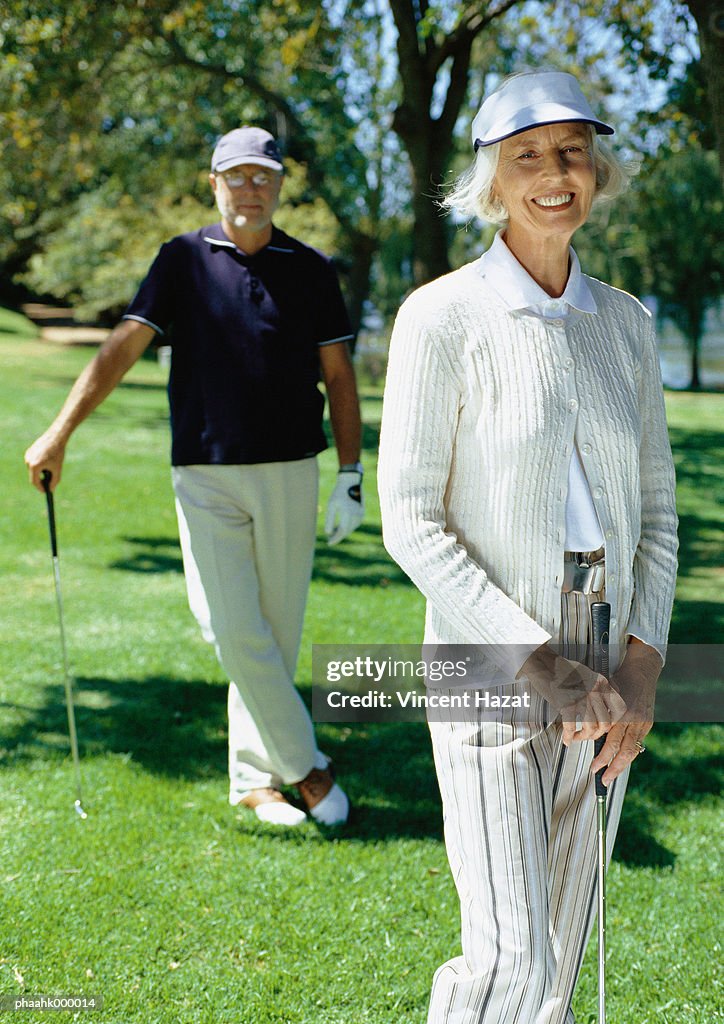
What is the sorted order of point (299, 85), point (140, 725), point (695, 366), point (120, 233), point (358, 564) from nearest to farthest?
point (140, 725) < point (358, 564) < point (299, 85) < point (120, 233) < point (695, 366)

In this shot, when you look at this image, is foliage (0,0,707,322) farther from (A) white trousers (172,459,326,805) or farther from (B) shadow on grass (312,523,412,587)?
(B) shadow on grass (312,523,412,587)

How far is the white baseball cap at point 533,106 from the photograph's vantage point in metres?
2.08

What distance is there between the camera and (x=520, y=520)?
208 centimetres

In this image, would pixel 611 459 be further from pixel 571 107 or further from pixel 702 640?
pixel 702 640

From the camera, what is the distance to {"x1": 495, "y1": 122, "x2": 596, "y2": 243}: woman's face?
2.12 m

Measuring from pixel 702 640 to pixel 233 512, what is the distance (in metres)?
3.71

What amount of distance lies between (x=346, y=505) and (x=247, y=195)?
116 centimetres

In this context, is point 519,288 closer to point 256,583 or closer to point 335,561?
point 256,583

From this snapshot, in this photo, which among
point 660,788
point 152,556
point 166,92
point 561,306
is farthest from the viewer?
point 166,92

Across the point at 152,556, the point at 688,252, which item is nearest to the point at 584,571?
the point at 152,556

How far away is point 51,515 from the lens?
3947 mm

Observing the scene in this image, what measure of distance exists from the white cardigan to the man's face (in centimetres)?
191

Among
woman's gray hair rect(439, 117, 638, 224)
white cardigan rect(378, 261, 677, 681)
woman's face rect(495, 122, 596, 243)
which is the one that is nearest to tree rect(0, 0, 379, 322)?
woman's gray hair rect(439, 117, 638, 224)

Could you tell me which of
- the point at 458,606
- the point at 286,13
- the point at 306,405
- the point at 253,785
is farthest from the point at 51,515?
the point at 286,13
